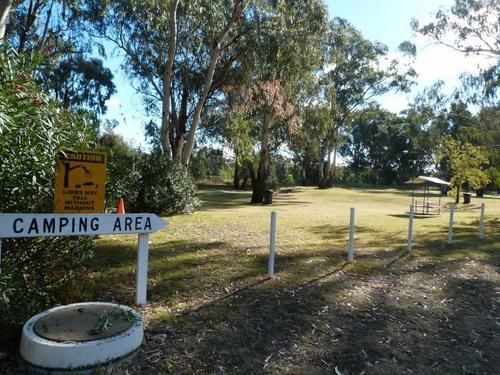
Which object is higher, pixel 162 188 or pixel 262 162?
pixel 262 162

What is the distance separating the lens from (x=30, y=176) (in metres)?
4.14

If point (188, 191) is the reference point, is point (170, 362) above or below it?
below

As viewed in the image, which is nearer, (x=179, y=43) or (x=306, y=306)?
(x=306, y=306)

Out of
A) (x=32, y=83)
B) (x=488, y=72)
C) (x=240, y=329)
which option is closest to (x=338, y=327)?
(x=240, y=329)

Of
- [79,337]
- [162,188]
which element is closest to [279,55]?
[162,188]

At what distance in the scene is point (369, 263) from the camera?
25.0 feet

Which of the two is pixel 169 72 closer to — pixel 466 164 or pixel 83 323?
pixel 83 323

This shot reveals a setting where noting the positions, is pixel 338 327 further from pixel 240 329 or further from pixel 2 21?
pixel 2 21

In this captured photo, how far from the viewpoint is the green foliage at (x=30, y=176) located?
3641 millimetres

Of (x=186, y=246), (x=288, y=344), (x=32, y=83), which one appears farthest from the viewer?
(x=186, y=246)

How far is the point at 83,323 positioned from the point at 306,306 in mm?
2537

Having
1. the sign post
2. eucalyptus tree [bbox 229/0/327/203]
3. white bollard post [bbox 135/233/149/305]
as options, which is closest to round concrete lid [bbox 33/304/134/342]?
white bollard post [bbox 135/233/149/305]

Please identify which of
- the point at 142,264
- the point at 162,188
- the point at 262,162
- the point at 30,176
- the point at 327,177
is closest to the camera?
the point at 30,176

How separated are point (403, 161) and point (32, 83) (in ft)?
216
